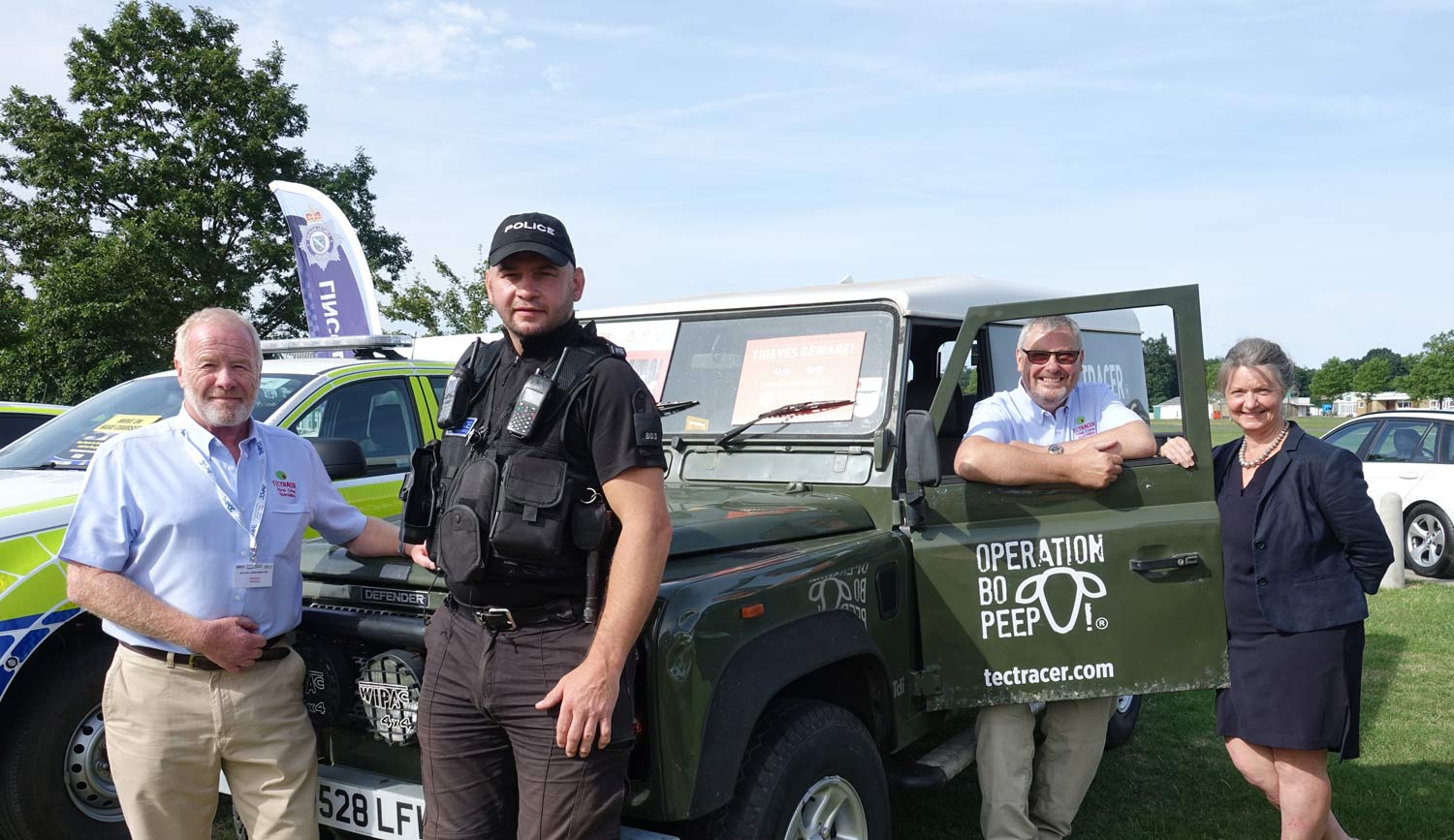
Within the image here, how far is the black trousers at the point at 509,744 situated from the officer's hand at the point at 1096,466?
67.1 inches

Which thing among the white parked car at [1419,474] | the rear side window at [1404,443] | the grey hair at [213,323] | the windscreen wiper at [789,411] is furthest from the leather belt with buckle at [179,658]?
the rear side window at [1404,443]

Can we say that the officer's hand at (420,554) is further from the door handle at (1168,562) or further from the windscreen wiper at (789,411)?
the door handle at (1168,562)

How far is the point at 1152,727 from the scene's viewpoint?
5719 millimetres

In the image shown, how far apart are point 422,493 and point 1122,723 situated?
4.05 m

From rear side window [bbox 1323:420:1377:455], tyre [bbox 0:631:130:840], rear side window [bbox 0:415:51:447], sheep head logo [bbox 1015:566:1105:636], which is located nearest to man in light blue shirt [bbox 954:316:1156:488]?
sheep head logo [bbox 1015:566:1105:636]

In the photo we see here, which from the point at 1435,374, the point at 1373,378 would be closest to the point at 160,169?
the point at 1435,374

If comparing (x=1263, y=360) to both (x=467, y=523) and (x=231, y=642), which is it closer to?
(x=467, y=523)

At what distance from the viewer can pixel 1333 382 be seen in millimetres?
85000

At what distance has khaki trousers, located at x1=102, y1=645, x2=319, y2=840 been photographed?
268 centimetres

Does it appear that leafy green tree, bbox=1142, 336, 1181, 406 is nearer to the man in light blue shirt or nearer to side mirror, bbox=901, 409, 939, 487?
the man in light blue shirt

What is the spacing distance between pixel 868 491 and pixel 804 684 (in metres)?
0.76

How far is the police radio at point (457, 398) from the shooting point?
8.05ft

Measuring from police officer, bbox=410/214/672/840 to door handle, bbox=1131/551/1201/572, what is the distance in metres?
1.76

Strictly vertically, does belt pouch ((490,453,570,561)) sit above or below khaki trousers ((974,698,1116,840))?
above
